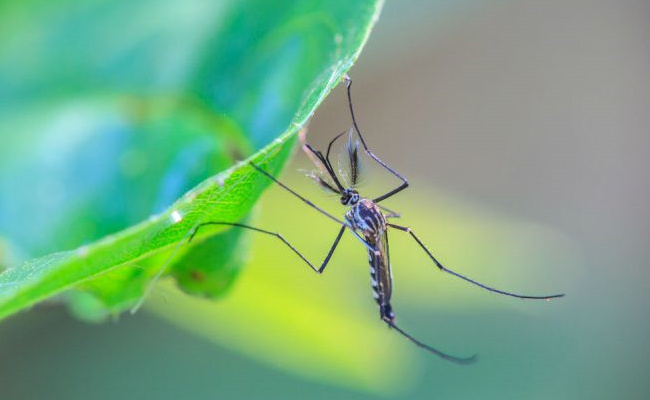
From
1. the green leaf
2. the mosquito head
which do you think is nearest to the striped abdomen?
the mosquito head

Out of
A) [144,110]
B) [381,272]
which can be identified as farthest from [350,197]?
[144,110]

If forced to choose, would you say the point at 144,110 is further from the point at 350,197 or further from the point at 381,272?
the point at 381,272

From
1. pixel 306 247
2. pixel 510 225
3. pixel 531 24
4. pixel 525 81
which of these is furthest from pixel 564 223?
pixel 306 247

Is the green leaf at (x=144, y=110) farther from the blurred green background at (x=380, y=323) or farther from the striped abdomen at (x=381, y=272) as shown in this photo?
the striped abdomen at (x=381, y=272)

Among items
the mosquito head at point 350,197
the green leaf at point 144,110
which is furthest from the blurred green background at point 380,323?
the green leaf at point 144,110

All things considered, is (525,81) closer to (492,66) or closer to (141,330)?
(492,66)
